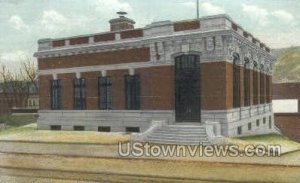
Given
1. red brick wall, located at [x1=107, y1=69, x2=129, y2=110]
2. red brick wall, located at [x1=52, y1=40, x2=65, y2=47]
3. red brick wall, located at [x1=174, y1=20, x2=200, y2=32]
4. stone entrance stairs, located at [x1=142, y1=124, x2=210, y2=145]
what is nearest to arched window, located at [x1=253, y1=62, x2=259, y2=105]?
stone entrance stairs, located at [x1=142, y1=124, x2=210, y2=145]

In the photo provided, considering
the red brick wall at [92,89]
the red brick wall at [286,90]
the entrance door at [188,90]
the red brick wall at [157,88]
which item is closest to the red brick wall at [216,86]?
the red brick wall at [157,88]

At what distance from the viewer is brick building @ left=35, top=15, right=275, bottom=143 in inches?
432

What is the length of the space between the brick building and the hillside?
1.03ft

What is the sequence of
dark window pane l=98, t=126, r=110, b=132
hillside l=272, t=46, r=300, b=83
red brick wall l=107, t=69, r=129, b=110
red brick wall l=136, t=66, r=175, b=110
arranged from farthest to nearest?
red brick wall l=107, t=69, r=129, b=110 → dark window pane l=98, t=126, r=110, b=132 → red brick wall l=136, t=66, r=175, b=110 → hillside l=272, t=46, r=300, b=83

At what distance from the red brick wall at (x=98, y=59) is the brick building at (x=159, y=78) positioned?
0.13 ft

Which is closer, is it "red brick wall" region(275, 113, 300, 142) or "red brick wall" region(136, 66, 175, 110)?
"red brick wall" region(275, 113, 300, 142)

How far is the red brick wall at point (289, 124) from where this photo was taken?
37.4 feet

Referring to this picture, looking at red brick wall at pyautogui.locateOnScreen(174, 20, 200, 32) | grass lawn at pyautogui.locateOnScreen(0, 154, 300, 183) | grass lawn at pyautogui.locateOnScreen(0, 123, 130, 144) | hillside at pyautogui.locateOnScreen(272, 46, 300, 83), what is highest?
red brick wall at pyautogui.locateOnScreen(174, 20, 200, 32)

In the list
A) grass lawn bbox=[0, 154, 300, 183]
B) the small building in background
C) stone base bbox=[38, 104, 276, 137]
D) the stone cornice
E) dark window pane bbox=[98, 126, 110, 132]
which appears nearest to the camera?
grass lawn bbox=[0, 154, 300, 183]

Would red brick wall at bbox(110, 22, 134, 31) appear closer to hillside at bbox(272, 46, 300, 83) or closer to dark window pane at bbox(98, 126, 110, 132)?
dark window pane at bbox(98, 126, 110, 132)

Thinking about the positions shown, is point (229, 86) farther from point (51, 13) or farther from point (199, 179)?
point (51, 13)

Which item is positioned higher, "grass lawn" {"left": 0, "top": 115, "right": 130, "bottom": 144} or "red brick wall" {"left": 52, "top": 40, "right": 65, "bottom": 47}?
"red brick wall" {"left": 52, "top": 40, "right": 65, "bottom": 47}

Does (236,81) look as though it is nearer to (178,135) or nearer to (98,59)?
(178,135)

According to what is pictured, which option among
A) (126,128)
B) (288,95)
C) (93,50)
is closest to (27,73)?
(93,50)
